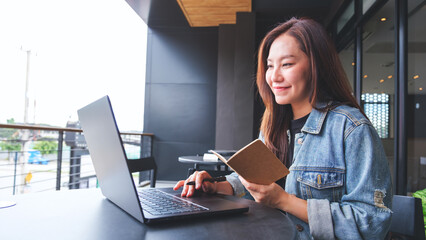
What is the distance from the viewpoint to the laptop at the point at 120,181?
1.73 feet

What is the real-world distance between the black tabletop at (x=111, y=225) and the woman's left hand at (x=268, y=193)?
0.09 feet

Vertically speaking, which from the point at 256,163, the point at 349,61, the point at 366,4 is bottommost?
the point at 256,163

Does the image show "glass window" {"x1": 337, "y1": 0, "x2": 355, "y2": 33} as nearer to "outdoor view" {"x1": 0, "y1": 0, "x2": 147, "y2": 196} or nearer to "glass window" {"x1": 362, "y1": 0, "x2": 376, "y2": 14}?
"glass window" {"x1": 362, "y1": 0, "x2": 376, "y2": 14}

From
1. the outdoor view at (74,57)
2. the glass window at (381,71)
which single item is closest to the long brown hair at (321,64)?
the glass window at (381,71)

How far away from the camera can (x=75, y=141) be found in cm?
384

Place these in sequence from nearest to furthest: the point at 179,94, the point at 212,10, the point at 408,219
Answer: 1. the point at 408,219
2. the point at 212,10
3. the point at 179,94

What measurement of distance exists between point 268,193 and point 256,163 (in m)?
0.16

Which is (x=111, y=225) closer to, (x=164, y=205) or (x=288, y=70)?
(x=164, y=205)

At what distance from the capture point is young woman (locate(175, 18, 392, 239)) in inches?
28.8

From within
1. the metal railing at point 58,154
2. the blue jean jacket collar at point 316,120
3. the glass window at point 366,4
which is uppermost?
the glass window at point 366,4

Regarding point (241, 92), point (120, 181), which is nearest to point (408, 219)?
point (120, 181)

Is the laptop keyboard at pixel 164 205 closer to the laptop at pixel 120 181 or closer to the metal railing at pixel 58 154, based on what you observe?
the laptop at pixel 120 181

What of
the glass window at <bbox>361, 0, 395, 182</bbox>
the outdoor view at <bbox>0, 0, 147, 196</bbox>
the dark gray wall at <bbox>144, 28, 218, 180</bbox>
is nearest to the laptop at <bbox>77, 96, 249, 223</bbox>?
the glass window at <bbox>361, 0, 395, 182</bbox>

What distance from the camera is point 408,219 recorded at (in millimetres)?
1033
